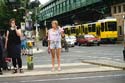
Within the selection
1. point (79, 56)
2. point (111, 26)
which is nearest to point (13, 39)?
point (79, 56)

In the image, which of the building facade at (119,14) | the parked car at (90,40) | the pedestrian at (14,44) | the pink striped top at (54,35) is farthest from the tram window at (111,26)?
the pedestrian at (14,44)

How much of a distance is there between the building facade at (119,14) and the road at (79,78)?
5726 centimetres

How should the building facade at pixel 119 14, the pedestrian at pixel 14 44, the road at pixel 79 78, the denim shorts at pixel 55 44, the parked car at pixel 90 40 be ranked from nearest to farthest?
1. the road at pixel 79 78
2. the pedestrian at pixel 14 44
3. the denim shorts at pixel 55 44
4. the parked car at pixel 90 40
5. the building facade at pixel 119 14

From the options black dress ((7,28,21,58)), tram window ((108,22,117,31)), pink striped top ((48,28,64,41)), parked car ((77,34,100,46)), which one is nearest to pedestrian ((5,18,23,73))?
black dress ((7,28,21,58))

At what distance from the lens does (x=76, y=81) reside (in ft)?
44.2

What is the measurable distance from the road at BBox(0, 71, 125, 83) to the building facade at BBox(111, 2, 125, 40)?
188 ft

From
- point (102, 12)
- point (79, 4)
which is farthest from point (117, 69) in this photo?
point (79, 4)

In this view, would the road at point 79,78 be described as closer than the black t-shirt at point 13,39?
Yes

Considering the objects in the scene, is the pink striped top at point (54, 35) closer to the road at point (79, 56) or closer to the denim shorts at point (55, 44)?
the denim shorts at point (55, 44)

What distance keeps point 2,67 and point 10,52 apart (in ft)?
3.82

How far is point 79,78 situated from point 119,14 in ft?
203

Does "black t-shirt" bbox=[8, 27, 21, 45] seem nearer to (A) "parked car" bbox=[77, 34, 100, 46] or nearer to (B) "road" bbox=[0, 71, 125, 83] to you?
(B) "road" bbox=[0, 71, 125, 83]

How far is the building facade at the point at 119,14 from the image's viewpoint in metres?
73.6

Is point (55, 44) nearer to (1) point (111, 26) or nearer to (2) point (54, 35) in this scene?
(2) point (54, 35)
